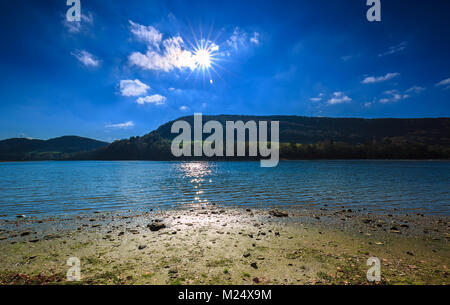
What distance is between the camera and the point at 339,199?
77.8ft

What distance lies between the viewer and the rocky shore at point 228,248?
7.73 m

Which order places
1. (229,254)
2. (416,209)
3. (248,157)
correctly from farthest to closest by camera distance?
1. (248,157)
2. (416,209)
3. (229,254)

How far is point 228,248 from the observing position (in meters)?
10.4

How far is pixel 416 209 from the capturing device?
745 inches

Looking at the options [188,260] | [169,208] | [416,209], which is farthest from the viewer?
[169,208]

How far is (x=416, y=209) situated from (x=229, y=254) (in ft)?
66.4

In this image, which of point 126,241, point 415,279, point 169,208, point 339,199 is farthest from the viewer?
point 339,199

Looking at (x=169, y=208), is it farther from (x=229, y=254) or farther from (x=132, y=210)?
(x=229, y=254)

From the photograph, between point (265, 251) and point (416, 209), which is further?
point (416, 209)

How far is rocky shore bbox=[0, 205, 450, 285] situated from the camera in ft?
25.4

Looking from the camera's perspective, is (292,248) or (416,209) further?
(416,209)
